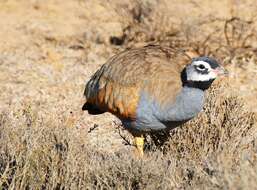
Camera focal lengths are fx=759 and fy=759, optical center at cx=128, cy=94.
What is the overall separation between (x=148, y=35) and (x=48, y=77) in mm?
1650

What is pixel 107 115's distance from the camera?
8352mm

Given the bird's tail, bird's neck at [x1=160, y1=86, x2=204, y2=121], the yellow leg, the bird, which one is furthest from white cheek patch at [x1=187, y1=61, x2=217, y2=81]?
the bird's tail

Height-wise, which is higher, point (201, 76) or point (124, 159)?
point (201, 76)

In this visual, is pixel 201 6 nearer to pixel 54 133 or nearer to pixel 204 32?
pixel 204 32

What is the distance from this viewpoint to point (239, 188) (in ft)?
13.8

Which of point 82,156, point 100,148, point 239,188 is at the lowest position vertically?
point 100,148

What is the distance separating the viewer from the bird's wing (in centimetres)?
598

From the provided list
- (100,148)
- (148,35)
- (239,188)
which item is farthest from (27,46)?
(239,188)

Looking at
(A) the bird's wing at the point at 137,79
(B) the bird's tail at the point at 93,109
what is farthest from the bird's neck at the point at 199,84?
(B) the bird's tail at the point at 93,109

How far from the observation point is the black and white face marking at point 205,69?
5668 millimetres

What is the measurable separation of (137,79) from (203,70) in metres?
0.61

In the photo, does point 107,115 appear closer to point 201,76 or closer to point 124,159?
point 201,76

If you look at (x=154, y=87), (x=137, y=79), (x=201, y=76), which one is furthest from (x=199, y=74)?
(x=137, y=79)

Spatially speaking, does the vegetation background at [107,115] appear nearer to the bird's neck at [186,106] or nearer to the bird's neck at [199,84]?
the bird's neck at [186,106]
